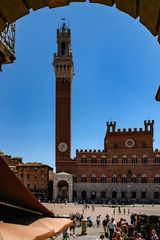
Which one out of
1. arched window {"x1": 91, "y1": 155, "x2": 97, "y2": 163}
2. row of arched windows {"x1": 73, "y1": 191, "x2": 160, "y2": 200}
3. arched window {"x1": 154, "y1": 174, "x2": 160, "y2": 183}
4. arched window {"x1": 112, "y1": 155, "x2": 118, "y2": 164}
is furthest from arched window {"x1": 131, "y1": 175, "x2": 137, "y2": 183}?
arched window {"x1": 91, "y1": 155, "x2": 97, "y2": 163}

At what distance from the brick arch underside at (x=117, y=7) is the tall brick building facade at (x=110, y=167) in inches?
2133

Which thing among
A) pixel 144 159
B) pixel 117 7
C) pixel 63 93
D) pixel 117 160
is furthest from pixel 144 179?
pixel 117 7

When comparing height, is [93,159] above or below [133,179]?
above

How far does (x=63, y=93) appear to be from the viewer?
60.2m

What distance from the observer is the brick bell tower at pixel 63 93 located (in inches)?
2276

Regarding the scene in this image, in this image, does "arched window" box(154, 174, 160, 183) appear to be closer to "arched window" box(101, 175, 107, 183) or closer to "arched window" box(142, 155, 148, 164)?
"arched window" box(142, 155, 148, 164)

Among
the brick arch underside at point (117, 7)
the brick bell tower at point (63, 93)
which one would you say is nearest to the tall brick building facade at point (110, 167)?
the brick bell tower at point (63, 93)

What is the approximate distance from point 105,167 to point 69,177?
18.8 ft

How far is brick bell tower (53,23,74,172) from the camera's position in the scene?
190 feet

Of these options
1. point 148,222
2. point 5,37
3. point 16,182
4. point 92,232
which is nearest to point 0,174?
point 16,182

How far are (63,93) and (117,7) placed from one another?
5807cm

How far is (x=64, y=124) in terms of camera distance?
58.7 meters

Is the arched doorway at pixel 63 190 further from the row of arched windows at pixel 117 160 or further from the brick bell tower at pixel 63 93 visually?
the row of arched windows at pixel 117 160

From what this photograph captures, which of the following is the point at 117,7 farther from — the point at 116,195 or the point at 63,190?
the point at 63,190
